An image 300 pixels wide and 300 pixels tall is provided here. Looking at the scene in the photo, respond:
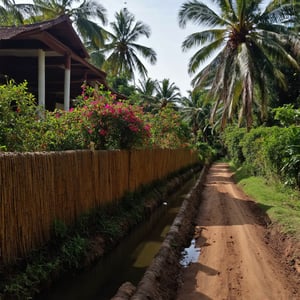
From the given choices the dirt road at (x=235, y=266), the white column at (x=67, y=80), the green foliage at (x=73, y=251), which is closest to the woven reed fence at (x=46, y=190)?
the green foliage at (x=73, y=251)

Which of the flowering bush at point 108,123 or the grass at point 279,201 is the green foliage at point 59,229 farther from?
the grass at point 279,201

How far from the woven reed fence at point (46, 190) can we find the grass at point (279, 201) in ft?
13.3

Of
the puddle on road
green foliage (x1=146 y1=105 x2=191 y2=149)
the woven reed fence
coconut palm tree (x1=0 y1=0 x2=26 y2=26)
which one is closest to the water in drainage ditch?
the puddle on road

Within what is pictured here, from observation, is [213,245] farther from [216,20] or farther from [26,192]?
[216,20]

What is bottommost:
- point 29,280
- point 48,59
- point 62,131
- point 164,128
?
point 29,280

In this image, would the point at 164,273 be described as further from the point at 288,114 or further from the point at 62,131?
the point at 288,114

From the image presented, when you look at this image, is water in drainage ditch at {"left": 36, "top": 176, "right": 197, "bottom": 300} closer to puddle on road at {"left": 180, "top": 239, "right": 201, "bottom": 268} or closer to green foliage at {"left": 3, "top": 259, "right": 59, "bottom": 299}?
green foliage at {"left": 3, "top": 259, "right": 59, "bottom": 299}

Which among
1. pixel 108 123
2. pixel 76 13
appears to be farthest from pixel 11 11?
pixel 108 123

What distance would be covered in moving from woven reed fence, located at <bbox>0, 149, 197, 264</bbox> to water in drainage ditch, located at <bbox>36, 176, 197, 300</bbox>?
80 centimetres

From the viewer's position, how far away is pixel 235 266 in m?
5.87

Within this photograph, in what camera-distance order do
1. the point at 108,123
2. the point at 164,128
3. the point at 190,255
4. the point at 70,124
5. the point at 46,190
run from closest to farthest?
the point at 46,190 < the point at 190,255 < the point at 70,124 < the point at 108,123 < the point at 164,128

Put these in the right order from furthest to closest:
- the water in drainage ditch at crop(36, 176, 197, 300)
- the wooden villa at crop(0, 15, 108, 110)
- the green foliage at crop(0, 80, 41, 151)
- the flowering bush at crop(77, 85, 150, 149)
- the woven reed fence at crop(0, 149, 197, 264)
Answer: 1. the wooden villa at crop(0, 15, 108, 110)
2. the flowering bush at crop(77, 85, 150, 149)
3. the green foliage at crop(0, 80, 41, 151)
4. the water in drainage ditch at crop(36, 176, 197, 300)
5. the woven reed fence at crop(0, 149, 197, 264)

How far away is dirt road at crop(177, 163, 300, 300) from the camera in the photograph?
4.88 meters

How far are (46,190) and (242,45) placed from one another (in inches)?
604
